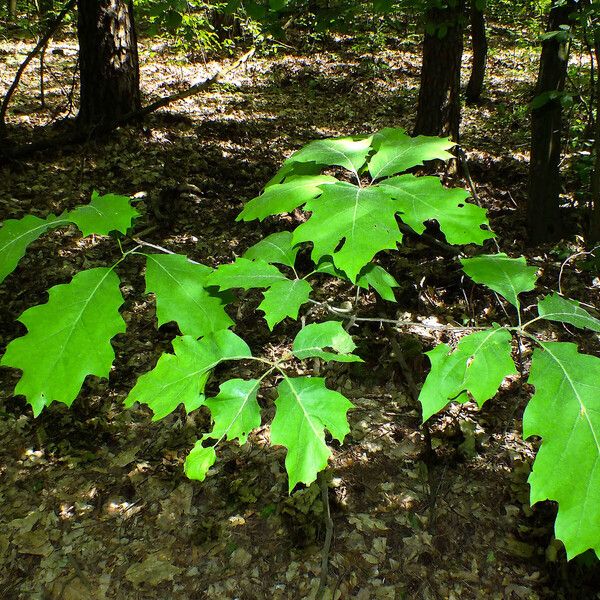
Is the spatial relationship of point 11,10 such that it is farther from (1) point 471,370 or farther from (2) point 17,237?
(1) point 471,370

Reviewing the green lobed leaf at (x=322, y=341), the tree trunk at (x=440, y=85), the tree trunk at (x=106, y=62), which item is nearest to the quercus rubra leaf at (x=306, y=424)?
the green lobed leaf at (x=322, y=341)

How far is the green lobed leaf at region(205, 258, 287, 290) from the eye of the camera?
1279mm

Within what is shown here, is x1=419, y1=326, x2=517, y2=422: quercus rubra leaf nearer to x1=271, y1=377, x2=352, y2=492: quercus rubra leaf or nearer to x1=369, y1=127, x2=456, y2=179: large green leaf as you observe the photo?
x1=271, y1=377, x2=352, y2=492: quercus rubra leaf

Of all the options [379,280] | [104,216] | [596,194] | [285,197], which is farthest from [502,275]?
[596,194]

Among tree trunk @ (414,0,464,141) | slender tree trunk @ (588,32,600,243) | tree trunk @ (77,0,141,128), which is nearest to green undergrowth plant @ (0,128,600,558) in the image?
slender tree trunk @ (588,32,600,243)

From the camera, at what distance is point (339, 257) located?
1.10m

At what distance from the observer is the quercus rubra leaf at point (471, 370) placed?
1119mm

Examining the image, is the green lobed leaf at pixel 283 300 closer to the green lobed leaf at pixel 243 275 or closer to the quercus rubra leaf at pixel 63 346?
the green lobed leaf at pixel 243 275

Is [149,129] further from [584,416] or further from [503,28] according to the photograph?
[503,28]

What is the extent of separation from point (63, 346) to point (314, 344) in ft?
2.05

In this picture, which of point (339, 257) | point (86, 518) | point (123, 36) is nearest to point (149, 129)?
point (123, 36)

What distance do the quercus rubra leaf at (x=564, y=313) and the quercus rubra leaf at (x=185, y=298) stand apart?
916mm

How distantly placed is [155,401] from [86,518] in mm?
2711

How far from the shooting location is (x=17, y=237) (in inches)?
51.0
